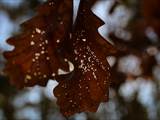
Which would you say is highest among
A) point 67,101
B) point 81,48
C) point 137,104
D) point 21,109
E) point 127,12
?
point 81,48

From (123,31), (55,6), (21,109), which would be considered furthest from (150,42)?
(55,6)

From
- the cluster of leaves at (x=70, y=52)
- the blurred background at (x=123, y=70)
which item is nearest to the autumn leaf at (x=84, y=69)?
the cluster of leaves at (x=70, y=52)

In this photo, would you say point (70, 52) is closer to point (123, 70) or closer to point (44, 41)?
point (44, 41)

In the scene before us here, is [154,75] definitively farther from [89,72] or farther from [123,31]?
[89,72]

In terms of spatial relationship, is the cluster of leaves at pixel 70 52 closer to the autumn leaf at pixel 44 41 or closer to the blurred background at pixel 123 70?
the autumn leaf at pixel 44 41

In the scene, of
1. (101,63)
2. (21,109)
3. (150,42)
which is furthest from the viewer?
(21,109)

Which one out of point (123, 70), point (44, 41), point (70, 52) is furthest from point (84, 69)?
point (123, 70)
